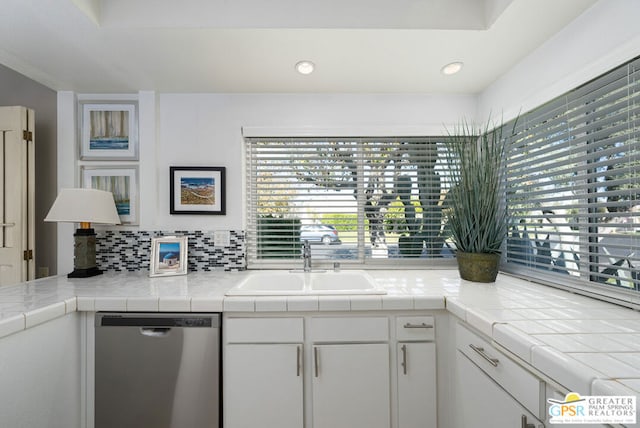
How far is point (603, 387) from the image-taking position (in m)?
0.64

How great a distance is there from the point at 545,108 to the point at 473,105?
601mm

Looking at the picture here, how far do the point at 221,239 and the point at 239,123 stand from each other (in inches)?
34.5

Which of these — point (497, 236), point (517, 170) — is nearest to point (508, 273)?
point (497, 236)

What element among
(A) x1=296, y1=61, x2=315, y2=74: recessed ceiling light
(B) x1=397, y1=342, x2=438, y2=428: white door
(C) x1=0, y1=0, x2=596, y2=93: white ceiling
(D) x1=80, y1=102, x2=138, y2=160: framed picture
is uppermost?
(C) x1=0, y1=0, x2=596, y2=93: white ceiling

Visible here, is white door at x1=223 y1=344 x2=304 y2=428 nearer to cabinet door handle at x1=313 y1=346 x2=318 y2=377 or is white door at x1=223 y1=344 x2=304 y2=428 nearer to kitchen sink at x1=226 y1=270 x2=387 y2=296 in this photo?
cabinet door handle at x1=313 y1=346 x2=318 y2=377

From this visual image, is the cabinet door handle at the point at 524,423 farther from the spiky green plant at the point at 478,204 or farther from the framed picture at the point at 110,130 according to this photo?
the framed picture at the point at 110,130

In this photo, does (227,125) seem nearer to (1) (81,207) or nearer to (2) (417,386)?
(1) (81,207)

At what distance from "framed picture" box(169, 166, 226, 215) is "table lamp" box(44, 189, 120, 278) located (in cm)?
39

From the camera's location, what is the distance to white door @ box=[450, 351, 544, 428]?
93 centimetres

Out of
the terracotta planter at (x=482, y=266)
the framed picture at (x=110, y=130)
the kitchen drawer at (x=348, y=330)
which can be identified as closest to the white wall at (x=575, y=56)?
the terracotta planter at (x=482, y=266)

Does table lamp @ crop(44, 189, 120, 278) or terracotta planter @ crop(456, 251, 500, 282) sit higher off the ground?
table lamp @ crop(44, 189, 120, 278)

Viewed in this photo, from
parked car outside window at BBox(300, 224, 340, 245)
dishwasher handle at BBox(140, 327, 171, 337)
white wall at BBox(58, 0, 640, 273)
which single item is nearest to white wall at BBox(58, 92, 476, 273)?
white wall at BBox(58, 0, 640, 273)

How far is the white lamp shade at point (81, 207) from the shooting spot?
5.84 ft

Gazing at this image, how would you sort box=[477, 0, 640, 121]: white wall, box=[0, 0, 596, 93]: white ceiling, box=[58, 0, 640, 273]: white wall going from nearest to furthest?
1. box=[477, 0, 640, 121]: white wall
2. box=[0, 0, 596, 93]: white ceiling
3. box=[58, 0, 640, 273]: white wall
